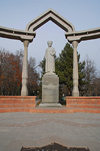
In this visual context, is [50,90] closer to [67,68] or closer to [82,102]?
[82,102]

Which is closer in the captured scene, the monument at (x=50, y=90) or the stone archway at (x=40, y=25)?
the monument at (x=50, y=90)

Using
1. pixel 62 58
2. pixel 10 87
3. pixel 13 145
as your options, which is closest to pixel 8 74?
pixel 10 87

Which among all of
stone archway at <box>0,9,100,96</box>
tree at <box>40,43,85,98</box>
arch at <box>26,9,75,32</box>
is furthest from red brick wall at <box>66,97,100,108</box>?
tree at <box>40,43,85,98</box>

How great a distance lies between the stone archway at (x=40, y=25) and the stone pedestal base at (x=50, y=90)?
2829 mm

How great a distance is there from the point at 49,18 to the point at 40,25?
1.35 m

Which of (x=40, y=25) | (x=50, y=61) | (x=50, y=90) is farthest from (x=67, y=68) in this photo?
(x=50, y=90)

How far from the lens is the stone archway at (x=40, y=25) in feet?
44.4

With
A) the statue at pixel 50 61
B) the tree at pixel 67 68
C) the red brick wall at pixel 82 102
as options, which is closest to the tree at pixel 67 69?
the tree at pixel 67 68

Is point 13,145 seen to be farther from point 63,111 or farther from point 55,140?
point 63,111

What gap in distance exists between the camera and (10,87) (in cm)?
3319

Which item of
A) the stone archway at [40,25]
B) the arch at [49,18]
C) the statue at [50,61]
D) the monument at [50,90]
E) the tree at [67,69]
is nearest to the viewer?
the monument at [50,90]

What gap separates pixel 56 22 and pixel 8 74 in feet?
61.1

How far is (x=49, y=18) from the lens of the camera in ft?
49.2

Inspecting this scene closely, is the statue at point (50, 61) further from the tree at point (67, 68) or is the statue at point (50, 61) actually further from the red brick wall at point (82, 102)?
the tree at point (67, 68)
